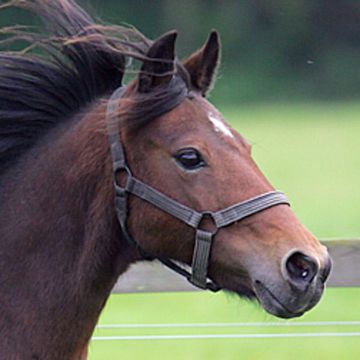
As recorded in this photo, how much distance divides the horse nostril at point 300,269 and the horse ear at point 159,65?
615mm

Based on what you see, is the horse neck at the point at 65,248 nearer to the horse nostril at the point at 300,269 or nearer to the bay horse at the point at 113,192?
Result: the bay horse at the point at 113,192

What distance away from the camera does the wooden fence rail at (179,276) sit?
4.67 meters

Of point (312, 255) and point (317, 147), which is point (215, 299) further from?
point (317, 147)

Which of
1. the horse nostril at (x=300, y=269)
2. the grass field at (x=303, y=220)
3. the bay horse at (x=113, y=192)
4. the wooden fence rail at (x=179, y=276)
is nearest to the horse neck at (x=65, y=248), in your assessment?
the bay horse at (x=113, y=192)

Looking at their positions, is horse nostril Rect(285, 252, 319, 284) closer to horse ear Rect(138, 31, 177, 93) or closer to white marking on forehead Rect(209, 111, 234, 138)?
white marking on forehead Rect(209, 111, 234, 138)

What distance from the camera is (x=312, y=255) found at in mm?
2646

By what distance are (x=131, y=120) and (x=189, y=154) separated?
203 mm

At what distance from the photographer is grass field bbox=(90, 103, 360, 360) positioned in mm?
6320

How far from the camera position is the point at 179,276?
470 centimetres

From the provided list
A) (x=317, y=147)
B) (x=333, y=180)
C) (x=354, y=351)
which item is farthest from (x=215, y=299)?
(x=317, y=147)

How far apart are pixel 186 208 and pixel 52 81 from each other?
59cm

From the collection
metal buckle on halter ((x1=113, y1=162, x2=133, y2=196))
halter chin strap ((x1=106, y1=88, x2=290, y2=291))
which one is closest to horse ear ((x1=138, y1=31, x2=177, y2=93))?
halter chin strap ((x1=106, y1=88, x2=290, y2=291))

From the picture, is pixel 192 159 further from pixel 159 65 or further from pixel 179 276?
pixel 179 276

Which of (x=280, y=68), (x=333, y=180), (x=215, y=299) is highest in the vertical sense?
(x=215, y=299)
